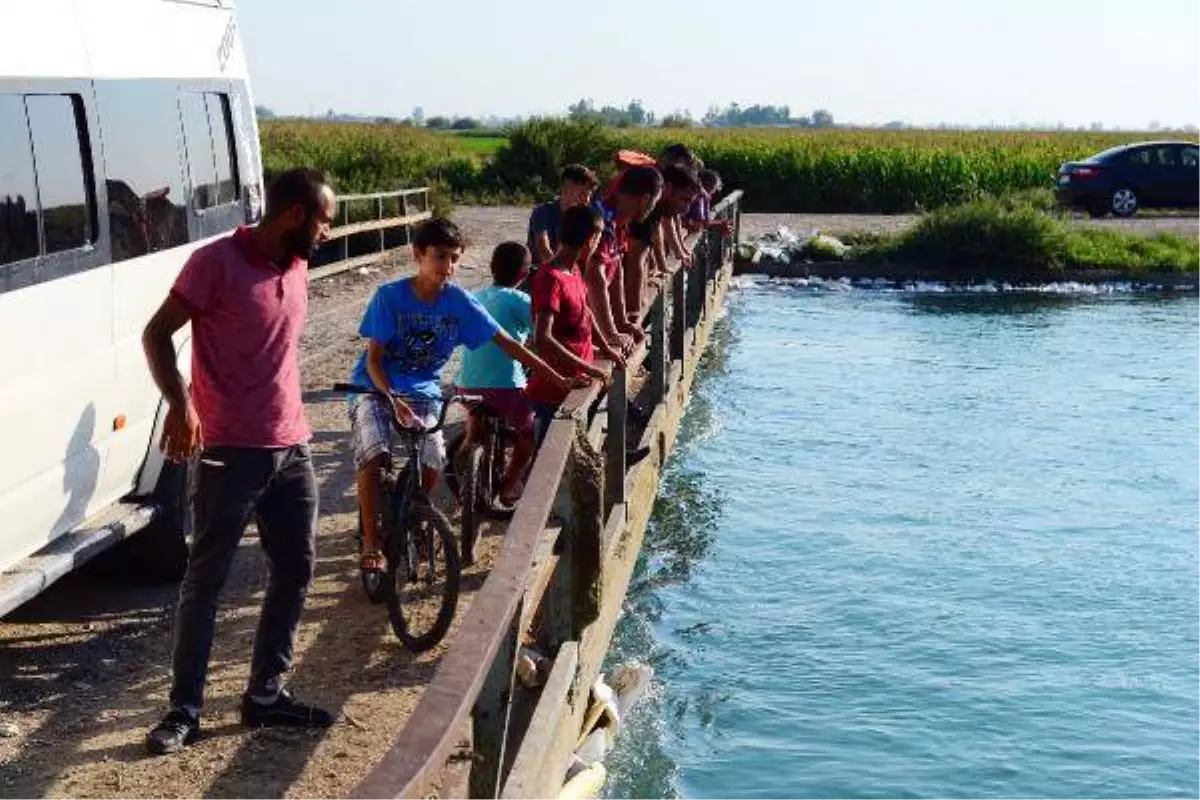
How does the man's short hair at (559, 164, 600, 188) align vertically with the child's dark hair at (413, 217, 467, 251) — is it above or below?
above

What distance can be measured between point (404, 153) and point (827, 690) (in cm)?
3030

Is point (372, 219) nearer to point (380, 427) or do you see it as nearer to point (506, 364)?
point (506, 364)

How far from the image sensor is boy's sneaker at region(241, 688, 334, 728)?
6.36 m

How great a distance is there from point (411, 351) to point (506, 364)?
4.11 feet

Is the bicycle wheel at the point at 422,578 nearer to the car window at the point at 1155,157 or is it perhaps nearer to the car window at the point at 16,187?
the car window at the point at 16,187

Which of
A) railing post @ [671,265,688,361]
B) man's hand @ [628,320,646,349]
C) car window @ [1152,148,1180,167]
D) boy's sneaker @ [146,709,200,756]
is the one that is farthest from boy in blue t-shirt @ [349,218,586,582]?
car window @ [1152,148,1180,167]

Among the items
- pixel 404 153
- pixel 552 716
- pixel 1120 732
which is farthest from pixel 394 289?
pixel 404 153

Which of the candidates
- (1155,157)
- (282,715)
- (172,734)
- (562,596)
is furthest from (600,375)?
(1155,157)

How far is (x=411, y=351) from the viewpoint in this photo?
7.69 metres

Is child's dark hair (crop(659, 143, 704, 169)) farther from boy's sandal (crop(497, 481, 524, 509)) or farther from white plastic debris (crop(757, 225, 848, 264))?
white plastic debris (crop(757, 225, 848, 264))

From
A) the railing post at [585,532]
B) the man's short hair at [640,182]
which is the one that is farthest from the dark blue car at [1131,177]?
the railing post at [585,532]

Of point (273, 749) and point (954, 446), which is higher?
point (273, 749)

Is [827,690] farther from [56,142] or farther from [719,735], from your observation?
[56,142]

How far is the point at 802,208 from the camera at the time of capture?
1796 inches
